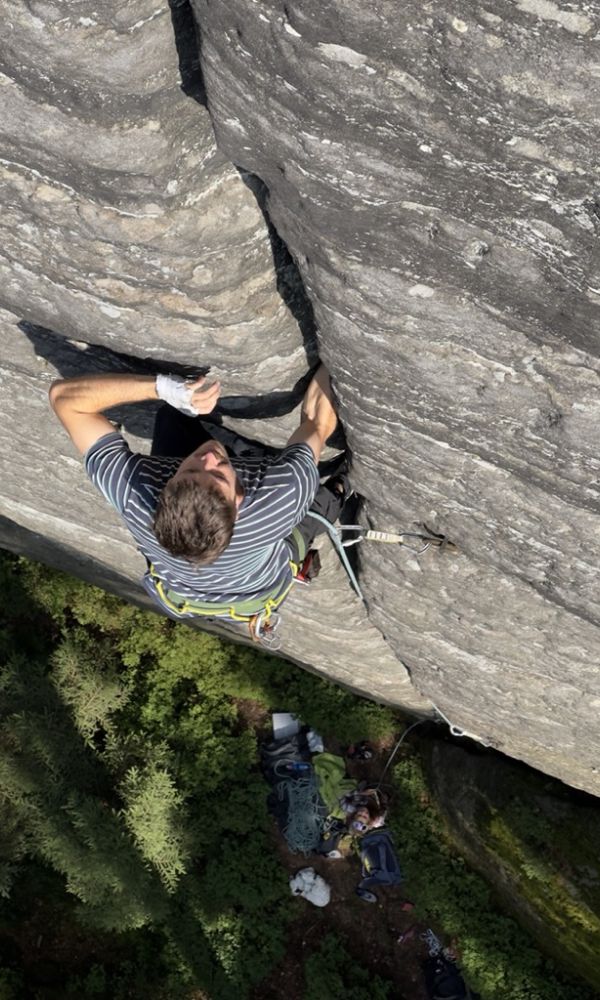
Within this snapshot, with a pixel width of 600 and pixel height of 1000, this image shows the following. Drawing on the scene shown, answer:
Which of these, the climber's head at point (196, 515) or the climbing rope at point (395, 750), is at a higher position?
the climber's head at point (196, 515)

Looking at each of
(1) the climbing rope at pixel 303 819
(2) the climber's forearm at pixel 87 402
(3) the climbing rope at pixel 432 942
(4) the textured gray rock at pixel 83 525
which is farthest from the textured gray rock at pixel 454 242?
(3) the climbing rope at pixel 432 942

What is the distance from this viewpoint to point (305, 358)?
13.5 feet

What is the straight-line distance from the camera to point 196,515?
3.32m

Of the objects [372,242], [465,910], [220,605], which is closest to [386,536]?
[220,605]

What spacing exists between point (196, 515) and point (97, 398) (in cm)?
102

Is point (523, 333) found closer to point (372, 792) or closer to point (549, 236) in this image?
point (549, 236)

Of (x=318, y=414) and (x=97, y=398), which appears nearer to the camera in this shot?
(x=97, y=398)

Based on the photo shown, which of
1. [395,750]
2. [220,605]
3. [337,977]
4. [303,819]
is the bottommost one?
[337,977]

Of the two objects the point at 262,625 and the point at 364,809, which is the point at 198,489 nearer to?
the point at 262,625

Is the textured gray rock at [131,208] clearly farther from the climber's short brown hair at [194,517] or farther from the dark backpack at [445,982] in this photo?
the dark backpack at [445,982]

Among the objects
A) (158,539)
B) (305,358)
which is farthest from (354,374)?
(158,539)

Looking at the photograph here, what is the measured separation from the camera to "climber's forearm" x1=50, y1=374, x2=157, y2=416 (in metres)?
3.87

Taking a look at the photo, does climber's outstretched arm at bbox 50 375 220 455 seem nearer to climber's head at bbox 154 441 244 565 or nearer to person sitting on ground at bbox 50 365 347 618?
person sitting on ground at bbox 50 365 347 618

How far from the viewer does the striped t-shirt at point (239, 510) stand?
3.65 m
